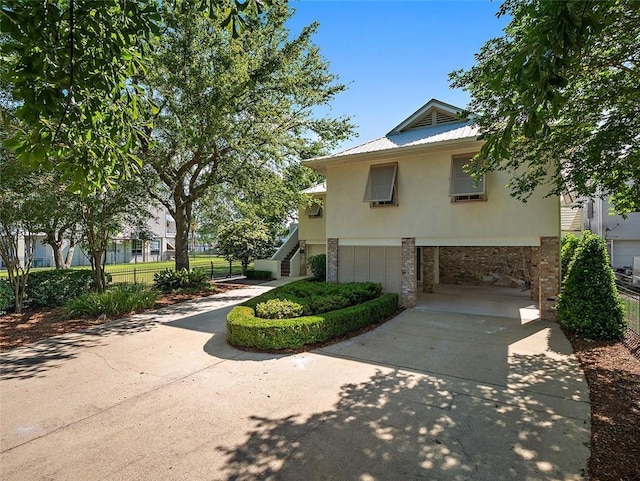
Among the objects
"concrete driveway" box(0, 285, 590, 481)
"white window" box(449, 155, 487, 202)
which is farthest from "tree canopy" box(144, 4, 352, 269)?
"concrete driveway" box(0, 285, 590, 481)

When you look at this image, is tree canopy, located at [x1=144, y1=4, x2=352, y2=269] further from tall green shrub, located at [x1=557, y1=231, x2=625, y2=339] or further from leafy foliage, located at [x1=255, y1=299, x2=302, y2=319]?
tall green shrub, located at [x1=557, y1=231, x2=625, y2=339]

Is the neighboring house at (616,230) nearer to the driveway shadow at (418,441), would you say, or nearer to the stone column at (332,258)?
the stone column at (332,258)

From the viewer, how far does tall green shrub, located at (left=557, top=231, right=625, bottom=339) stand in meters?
7.90

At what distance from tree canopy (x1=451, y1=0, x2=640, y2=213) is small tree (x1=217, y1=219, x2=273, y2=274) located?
662 inches

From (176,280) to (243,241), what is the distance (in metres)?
6.99

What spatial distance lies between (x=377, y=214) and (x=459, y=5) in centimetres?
706

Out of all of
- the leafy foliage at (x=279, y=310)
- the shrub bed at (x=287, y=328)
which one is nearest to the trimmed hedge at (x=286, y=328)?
the shrub bed at (x=287, y=328)

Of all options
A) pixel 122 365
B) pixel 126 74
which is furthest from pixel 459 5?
pixel 122 365

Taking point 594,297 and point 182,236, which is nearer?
point 594,297

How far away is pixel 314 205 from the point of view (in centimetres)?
2034

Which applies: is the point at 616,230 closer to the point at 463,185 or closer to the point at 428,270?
the point at 428,270

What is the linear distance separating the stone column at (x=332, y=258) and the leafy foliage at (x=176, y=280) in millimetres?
6841

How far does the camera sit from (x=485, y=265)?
1755 cm

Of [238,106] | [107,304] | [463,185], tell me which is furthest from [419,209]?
[107,304]
